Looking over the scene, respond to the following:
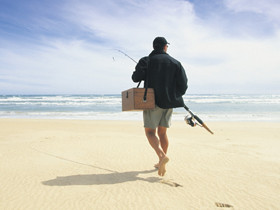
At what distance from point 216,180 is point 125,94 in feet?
6.01

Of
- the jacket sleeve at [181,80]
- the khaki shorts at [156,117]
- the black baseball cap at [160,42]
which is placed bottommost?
the khaki shorts at [156,117]

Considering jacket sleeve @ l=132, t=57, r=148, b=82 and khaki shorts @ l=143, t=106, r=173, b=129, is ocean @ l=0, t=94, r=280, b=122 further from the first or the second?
jacket sleeve @ l=132, t=57, r=148, b=82

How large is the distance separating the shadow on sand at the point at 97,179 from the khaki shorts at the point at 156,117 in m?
0.80

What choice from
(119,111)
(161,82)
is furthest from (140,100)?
(119,111)

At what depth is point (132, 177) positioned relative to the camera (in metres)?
3.83

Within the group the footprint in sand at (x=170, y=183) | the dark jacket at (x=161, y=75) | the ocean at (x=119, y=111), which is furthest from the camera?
the ocean at (x=119, y=111)

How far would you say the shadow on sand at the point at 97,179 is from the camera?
11.5 feet

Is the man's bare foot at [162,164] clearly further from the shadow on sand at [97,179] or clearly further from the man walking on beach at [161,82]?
the shadow on sand at [97,179]

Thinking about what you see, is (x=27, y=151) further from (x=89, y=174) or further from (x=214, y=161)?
(x=214, y=161)

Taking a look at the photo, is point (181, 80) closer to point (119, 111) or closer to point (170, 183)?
point (170, 183)

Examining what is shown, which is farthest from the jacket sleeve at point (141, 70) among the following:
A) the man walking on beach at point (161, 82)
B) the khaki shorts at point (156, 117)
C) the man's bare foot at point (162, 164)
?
the man's bare foot at point (162, 164)

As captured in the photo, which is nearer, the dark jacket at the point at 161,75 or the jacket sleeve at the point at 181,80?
the dark jacket at the point at 161,75

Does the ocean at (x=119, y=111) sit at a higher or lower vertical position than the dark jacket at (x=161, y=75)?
lower

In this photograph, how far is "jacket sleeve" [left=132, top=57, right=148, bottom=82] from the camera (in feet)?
11.6
